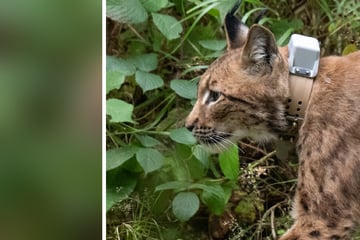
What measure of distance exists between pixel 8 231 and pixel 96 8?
2.06 ft

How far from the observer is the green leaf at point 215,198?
2033mm

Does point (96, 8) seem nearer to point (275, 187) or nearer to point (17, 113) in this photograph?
point (17, 113)

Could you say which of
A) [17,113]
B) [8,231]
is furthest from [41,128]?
[8,231]

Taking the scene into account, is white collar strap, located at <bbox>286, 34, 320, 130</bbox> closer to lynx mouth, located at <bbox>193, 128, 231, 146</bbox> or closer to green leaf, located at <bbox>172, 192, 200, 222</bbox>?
lynx mouth, located at <bbox>193, 128, 231, 146</bbox>

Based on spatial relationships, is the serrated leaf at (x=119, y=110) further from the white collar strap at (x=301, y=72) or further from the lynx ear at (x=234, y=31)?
the white collar strap at (x=301, y=72)

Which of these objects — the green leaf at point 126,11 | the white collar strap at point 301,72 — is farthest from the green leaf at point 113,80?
the white collar strap at point 301,72

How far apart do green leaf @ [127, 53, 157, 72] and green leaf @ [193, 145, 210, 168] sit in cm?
26

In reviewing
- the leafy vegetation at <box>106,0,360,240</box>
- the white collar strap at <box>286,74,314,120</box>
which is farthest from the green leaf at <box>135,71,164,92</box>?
the white collar strap at <box>286,74,314,120</box>

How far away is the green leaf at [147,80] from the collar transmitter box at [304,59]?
406mm

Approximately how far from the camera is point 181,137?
6.57ft

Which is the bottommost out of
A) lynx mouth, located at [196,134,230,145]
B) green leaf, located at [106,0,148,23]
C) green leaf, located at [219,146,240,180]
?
green leaf, located at [219,146,240,180]

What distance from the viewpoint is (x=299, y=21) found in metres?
2.05

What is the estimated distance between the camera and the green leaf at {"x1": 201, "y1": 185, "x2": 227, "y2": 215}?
80.0 inches

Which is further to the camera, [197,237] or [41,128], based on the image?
[197,237]
